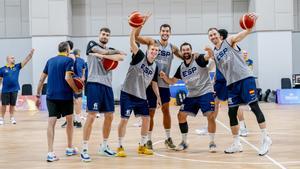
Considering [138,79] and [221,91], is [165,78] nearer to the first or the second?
[138,79]

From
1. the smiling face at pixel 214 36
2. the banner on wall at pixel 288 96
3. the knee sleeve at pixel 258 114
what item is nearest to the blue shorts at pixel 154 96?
the smiling face at pixel 214 36

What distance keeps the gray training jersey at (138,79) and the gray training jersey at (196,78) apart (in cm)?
69

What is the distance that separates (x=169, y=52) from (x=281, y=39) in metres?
14.0

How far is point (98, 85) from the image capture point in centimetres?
768

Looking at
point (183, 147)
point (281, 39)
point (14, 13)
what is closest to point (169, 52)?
point (183, 147)

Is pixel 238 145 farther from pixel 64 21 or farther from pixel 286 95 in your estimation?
pixel 64 21

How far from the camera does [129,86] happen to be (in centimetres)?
806

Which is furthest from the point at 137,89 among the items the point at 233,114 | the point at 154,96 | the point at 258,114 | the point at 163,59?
the point at 258,114

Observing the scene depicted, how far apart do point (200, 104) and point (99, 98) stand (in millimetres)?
1734

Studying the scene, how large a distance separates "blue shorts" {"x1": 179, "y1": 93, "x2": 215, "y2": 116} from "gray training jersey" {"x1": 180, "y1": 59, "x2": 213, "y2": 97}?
7 cm

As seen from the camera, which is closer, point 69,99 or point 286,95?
point 69,99

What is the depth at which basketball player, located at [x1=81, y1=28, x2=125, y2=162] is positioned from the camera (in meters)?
7.57

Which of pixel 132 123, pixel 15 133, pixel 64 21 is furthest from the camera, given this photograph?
pixel 64 21

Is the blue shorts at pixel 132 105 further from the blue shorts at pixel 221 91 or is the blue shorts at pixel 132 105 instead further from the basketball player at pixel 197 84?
the blue shorts at pixel 221 91
